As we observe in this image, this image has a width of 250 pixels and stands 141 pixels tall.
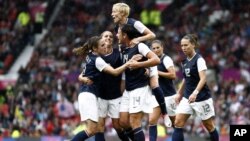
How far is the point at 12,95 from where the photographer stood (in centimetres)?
2997

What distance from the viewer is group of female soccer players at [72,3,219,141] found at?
16.4 m

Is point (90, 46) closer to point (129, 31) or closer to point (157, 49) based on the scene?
point (129, 31)

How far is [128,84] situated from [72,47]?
16.8 m

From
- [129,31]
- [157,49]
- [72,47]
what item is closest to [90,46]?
[129,31]

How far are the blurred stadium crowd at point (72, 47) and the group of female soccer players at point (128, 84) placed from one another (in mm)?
8040

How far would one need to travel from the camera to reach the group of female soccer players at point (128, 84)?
16391mm

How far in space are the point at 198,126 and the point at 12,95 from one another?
716cm

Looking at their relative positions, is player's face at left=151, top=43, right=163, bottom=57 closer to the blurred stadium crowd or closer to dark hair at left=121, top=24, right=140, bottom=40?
dark hair at left=121, top=24, right=140, bottom=40

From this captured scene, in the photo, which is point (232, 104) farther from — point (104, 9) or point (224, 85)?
point (104, 9)

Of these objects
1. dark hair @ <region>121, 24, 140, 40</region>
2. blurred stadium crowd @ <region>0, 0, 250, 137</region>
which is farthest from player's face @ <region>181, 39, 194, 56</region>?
blurred stadium crowd @ <region>0, 0, 250, 137</region>

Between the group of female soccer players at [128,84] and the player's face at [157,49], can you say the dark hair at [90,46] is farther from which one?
the player's face at [157,49]

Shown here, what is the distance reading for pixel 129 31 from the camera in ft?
54.1

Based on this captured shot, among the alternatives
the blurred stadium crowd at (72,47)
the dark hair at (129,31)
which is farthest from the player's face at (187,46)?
the blurred stadium crowd at (72,47)

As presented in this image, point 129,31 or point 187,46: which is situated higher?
point 129,31
